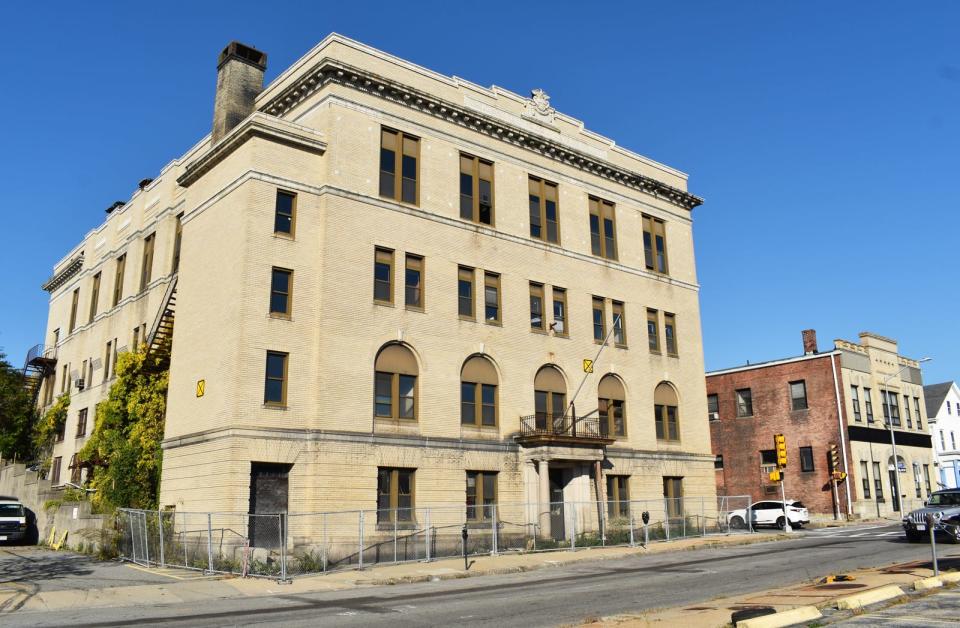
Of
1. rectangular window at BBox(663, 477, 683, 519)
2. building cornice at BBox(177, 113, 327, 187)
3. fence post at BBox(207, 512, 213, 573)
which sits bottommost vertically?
fence post at BBox(207, 512, 213, 573)

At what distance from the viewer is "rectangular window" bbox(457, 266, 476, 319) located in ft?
116

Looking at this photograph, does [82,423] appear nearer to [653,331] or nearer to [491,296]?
[491,296]

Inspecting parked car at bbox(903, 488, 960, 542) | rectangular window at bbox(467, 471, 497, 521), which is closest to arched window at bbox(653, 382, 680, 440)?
rectangular window at bbox(467, 471, 497, 521)

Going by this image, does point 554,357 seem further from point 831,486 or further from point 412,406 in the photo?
point 831,486

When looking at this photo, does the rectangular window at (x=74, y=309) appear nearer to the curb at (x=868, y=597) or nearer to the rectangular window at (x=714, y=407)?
the rectangular window at (x=714, y=407)

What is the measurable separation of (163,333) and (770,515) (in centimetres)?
3439

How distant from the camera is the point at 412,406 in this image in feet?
106

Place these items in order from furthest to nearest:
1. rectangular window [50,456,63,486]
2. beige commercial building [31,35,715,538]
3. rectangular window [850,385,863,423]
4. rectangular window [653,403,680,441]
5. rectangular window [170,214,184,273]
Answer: rectangular window [850,385,863,423] < rectangular window [50,456,63,486] < rectangular window [653,403,680,441] < rectangular window [170,214,184,273] < beige commercial building [31,35,715,538]

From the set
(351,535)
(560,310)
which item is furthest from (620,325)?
(351,535)

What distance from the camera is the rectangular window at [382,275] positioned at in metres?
32.4

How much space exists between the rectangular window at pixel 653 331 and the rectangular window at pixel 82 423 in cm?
3195

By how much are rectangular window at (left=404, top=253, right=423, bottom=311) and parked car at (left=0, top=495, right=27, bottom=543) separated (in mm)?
21594

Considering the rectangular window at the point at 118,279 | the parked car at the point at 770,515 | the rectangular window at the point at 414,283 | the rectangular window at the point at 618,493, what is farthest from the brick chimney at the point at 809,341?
the rectangular window at the point at 118,279

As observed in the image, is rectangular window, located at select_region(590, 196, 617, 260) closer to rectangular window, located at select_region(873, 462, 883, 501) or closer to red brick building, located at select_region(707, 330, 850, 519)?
red brick building, located at select_region(707, 330, 850, 519)
